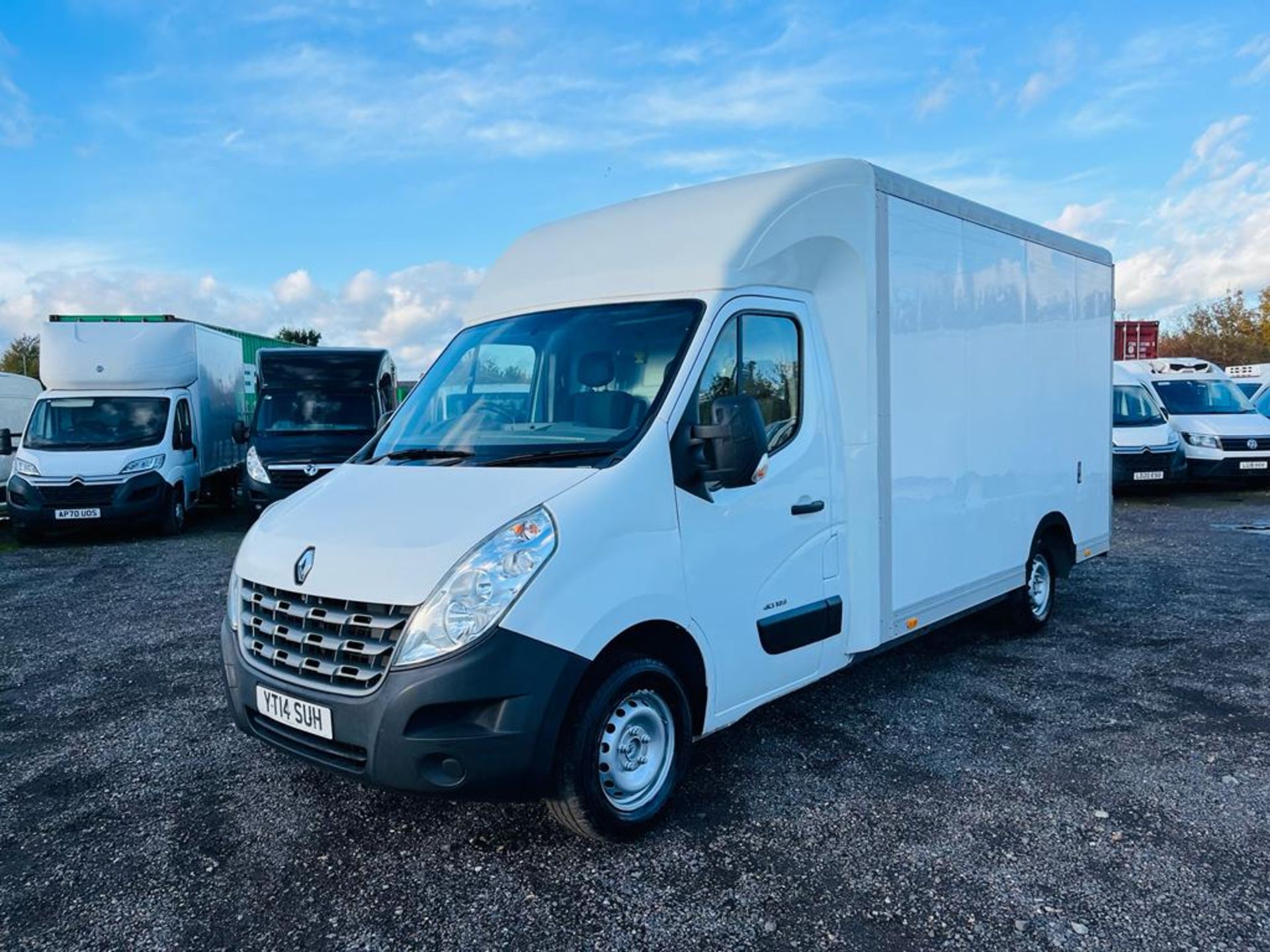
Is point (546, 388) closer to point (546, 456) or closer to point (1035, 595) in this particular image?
point (546, 456)

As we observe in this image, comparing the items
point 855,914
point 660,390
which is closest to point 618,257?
point 660,390

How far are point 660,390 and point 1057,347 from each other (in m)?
4.05

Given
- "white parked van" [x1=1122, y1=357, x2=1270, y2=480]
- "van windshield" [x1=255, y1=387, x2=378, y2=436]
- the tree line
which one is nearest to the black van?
"van windshield" [x1=255, y1=387, x2=378, y2=436]

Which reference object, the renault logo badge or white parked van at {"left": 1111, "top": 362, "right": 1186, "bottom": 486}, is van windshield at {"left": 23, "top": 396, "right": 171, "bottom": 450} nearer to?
the renault logo badge

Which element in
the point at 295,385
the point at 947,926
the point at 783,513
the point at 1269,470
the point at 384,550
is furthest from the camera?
the point at 1269,470

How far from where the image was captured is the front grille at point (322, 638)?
10.5 feet

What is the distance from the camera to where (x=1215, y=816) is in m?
3.85

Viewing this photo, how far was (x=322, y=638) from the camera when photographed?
11.1 feet

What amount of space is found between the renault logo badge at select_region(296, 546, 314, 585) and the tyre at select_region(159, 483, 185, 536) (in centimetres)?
1078

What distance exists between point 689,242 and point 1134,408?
14122mm

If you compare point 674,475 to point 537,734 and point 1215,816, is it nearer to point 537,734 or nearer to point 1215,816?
point 537,734

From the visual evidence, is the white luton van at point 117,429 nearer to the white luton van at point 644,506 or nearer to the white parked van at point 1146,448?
the white luton van at point 644,506

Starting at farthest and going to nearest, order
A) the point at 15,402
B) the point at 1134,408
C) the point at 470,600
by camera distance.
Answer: the point at 15,402 < the point at 1134,408 < the point at 470,600

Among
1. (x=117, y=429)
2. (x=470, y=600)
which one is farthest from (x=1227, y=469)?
(x=117, y=429)
